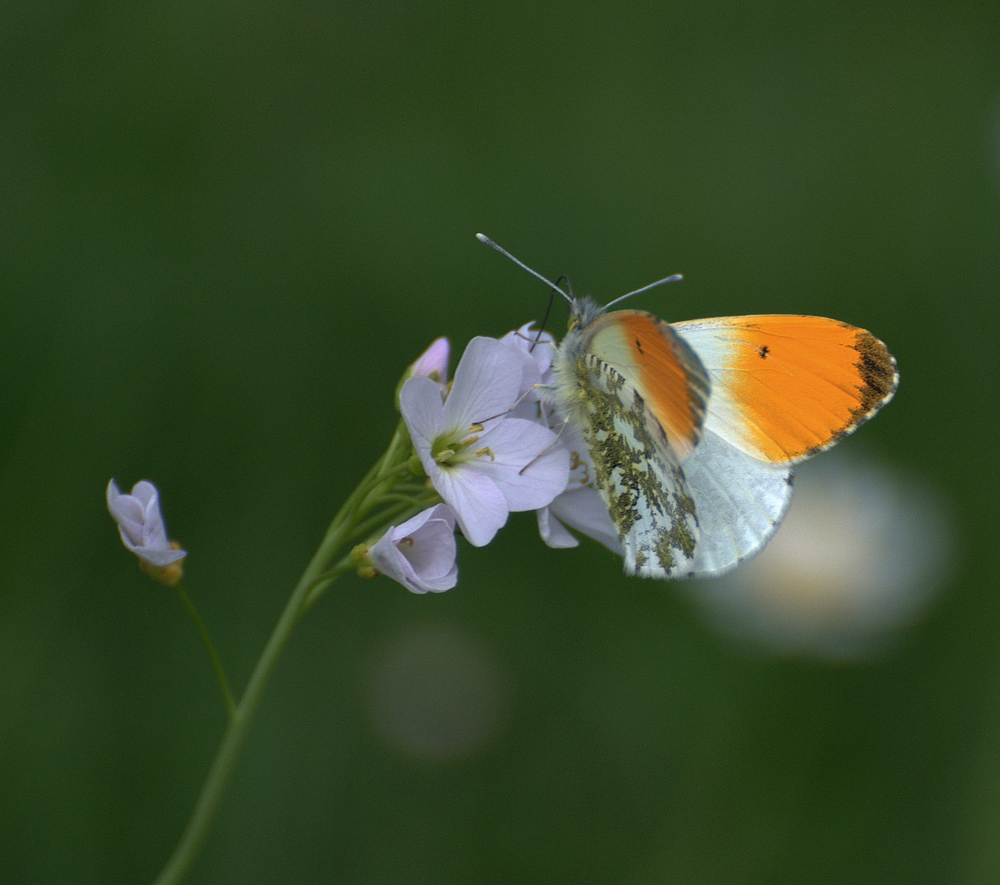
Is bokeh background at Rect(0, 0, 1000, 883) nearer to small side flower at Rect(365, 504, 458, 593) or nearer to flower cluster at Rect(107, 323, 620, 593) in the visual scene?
flower cluster at Rect(107, 323, 620, 593)

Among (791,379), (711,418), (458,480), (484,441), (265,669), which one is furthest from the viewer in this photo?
(711,418)

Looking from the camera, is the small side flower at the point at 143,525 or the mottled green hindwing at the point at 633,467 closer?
the small side flower at the point at 143,525

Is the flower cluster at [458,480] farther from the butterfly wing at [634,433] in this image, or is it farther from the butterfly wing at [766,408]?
the butterfly wing at [766,408]

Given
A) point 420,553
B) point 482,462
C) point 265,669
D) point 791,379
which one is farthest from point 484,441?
point 791,379

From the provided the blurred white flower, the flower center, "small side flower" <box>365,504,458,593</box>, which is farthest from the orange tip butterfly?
the blurred white flower

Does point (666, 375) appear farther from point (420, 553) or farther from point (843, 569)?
point (843, 569)

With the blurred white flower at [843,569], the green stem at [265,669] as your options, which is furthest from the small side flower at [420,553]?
the blurred white flower at [843,569]

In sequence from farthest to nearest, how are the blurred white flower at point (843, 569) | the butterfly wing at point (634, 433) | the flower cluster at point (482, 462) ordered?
the blurred white flower at point (843, 569) → the butterfly wing at point (634, 433) → the flower cluster at point (482, 462)
